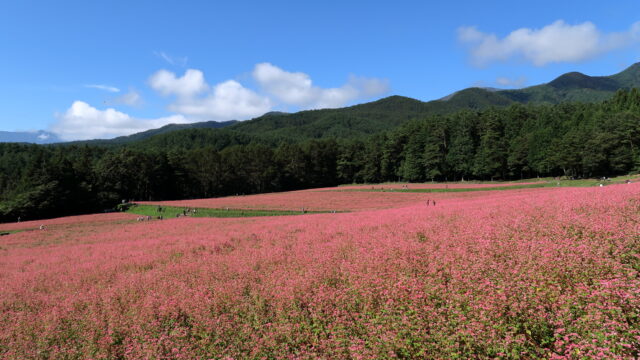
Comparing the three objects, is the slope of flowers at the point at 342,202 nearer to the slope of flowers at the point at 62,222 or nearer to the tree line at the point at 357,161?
the slope of flowers at the point at 62,222

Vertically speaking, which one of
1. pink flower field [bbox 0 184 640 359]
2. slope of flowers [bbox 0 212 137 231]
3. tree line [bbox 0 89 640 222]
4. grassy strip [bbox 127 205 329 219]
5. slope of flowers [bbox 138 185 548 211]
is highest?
tree line [bbox 0 89 640 222]

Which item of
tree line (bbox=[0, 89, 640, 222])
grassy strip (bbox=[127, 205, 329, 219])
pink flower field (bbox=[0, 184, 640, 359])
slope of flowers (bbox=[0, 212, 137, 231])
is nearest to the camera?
pink flower field (bbox=[0, 184, 640, 359])

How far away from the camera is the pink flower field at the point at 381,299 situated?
193 inches

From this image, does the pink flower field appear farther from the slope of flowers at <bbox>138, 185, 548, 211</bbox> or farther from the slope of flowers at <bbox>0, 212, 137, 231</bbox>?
the slope of flowers at <bbox>0, 212, 137, 231</bbox>

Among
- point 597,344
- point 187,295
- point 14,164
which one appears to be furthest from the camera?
point 14,164

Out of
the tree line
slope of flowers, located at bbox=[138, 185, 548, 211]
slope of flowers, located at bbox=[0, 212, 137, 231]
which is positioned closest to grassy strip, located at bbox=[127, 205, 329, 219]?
slope of flowers, located at bbox=[138, 185, 548, 211]

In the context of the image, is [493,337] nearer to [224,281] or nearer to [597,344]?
[597,344]

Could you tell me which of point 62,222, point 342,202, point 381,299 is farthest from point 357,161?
point 381,299

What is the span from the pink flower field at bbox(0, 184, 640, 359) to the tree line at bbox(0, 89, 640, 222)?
65.9 m

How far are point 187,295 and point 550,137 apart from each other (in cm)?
9160

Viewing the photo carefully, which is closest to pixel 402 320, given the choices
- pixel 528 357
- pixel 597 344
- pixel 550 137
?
pixel 528 357

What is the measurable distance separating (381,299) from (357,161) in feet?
348

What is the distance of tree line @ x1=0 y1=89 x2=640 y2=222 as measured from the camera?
210ft

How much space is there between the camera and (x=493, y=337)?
4625 mm
